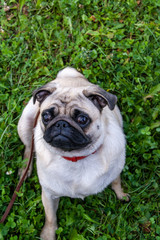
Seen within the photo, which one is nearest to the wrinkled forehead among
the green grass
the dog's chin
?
the dog's chin

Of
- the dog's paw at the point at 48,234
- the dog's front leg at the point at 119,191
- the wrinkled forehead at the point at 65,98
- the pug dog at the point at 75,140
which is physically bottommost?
the dog's paw at the point at 48,234

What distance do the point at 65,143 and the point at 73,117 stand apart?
270 millimetres

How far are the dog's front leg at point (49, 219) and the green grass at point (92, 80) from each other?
0.11 metres

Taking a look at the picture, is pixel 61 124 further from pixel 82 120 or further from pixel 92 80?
pixel 92 80

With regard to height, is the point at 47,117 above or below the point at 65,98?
below

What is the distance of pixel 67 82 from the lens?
9.98 ft

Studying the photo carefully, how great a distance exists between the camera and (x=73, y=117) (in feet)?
8.36

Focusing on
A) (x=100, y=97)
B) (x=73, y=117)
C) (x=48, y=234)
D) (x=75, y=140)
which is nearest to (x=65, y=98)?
(x=73, y=117)

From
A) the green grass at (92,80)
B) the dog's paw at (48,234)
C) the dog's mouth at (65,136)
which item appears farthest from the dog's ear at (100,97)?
the dog's paw at (48,234)

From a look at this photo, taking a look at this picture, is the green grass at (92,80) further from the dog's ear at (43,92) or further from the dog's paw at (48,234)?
the dog's ear at (43,92)

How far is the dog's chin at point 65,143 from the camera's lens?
2449mm

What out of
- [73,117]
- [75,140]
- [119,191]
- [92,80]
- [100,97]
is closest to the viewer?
[75,140]

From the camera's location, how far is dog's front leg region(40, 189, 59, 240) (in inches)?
129

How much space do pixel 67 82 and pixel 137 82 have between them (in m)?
1.65
